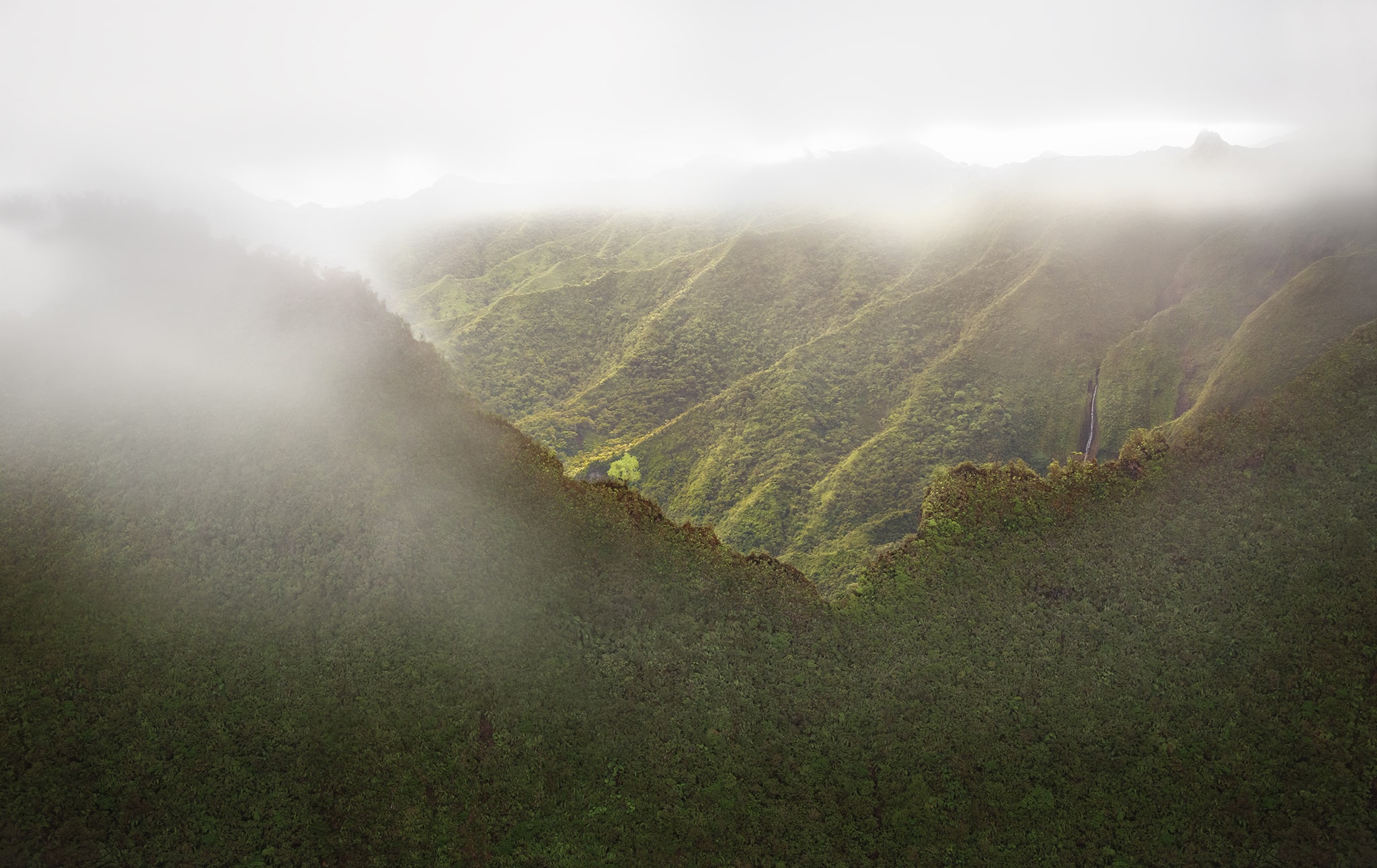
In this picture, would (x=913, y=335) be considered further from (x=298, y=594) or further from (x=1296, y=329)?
(x=298, y=594)

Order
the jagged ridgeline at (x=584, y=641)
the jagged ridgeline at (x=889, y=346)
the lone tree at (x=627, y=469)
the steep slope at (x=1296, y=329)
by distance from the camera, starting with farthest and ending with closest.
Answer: the lone tree at (x=627, y=469) < the jagged ridgeline at (x=889, y=346) < the steep slope at (x=1296, y=329) < the jagged ridgeline at (x=584, y=641)

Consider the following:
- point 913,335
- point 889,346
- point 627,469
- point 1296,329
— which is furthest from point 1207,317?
point 627,469

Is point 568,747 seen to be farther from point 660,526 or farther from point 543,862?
point 660,526

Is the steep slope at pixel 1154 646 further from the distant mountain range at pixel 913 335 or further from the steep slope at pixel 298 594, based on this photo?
→ the distant mountain range at pixel 913 335

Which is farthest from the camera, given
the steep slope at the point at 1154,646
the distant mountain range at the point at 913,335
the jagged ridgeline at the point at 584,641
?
the distant mountain range at the point at 913,335

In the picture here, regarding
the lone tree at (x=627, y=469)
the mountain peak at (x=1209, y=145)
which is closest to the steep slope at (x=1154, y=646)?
the lone tree at (x=627, y=469)

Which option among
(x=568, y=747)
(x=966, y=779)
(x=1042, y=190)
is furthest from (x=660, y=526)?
(x=1042, y=190)

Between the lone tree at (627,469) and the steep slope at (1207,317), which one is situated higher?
the steep slope at (1207,317)
